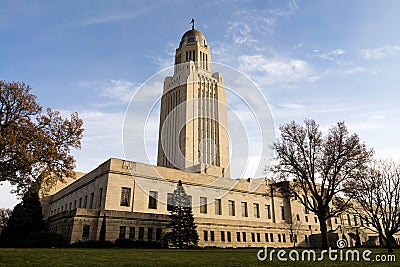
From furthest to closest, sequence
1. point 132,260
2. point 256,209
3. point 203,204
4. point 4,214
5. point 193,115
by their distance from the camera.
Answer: point 4,214 < point 193,115 < point 256,209 < point 203,204 < point 132,260

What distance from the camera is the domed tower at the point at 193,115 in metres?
73.6

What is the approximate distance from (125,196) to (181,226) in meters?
10.1

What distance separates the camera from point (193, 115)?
76000mm

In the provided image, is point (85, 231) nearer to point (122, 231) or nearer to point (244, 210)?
point (122, 231)

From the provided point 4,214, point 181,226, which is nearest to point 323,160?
point 181,226

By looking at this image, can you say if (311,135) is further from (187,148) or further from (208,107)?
(208,107)

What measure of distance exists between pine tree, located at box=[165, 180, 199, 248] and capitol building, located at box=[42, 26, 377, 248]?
2.87 metres

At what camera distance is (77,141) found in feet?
75.9

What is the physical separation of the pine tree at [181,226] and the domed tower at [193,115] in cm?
2768

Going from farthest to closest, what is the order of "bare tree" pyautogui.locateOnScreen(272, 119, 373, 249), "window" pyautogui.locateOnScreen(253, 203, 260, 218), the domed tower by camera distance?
1. the domed tower
2. "window" pyautogui.locateOnScreen(253, 203, 260, 218)
3. "bare tree" pyautogui.locateOnScreen(272, 119, 373, 249)

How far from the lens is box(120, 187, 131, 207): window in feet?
137

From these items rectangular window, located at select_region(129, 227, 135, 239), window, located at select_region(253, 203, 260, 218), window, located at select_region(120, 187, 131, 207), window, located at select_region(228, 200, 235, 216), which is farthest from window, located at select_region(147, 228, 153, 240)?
window, located at select_region(253, 203, 260, 218)

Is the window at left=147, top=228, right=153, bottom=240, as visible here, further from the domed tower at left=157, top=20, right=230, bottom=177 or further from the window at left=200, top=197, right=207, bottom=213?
the domed tower at left=157, top=20, right=230, bottom=177

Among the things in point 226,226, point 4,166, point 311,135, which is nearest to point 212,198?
point 226,226
